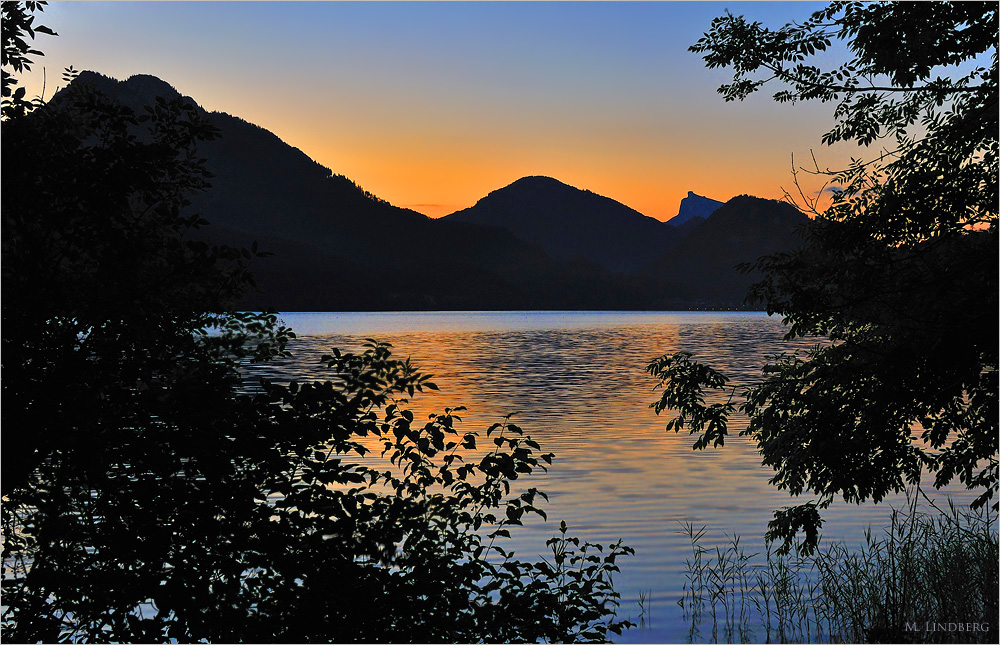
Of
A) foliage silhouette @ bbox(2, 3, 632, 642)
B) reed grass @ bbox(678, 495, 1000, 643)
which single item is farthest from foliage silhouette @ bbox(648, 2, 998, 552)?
foliage silhouette @ bbox(2, 3, 632, 642)

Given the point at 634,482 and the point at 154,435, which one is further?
the point at 634,482

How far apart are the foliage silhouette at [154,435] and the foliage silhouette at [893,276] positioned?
422 cm

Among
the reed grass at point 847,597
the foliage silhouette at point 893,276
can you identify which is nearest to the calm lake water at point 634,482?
the reed grass at point 847,597

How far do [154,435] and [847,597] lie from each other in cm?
913

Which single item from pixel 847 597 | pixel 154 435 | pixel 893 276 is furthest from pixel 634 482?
pixel 154 435

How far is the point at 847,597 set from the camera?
1198 cm

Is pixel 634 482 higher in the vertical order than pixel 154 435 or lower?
lower

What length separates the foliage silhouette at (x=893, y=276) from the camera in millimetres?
9031

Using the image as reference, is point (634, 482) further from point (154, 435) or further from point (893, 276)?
point (154, 435)

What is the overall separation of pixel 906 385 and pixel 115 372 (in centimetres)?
754

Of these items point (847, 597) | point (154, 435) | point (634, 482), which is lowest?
point (634, 482)

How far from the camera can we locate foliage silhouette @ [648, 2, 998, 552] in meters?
9.03

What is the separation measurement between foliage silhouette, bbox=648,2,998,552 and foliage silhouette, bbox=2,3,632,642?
4216 mm

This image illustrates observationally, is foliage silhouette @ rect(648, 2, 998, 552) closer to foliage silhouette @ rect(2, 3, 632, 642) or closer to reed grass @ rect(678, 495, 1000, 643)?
reed grass @ rect(678, 495, 1000, 643)
